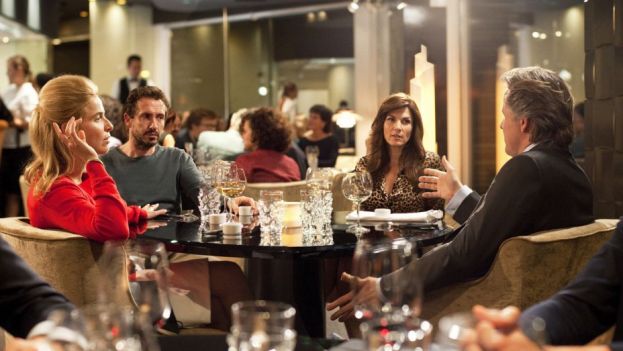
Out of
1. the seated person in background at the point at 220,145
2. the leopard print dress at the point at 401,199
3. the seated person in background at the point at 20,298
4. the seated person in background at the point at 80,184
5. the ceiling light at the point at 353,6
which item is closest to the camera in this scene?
the seated person in background at the point at 20,298

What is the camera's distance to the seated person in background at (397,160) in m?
4.58

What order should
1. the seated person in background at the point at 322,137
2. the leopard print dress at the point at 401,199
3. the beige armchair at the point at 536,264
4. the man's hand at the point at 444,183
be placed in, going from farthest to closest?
the seated person in background at the point at 322,137, the leopard print dress at the point at 401,199, the man's hand at the point at 444,183, the beige armchair at the point at 536,264

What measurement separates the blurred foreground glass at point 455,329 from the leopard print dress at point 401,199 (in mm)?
3108

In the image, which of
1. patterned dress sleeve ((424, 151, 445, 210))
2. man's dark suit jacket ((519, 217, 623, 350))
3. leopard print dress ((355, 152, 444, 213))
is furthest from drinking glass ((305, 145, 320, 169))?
man's dark suit jacket ((519, 217, 623, 350))

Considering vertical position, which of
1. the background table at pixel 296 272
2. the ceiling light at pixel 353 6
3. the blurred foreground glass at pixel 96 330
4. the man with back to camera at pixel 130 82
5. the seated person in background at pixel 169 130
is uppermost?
the ceiling light at pixel 353 6

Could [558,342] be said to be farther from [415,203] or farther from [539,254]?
[415,203]

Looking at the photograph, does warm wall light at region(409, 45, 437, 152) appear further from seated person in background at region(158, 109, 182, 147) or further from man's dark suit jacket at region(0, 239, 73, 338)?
man's dark suit jacket at region(0, 239, 73, 338)

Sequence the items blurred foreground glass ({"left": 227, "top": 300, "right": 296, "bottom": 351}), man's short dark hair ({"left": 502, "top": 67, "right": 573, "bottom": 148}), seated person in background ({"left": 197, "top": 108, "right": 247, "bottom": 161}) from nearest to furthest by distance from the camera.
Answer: blurred foreground glass ({"left": 227, "top": 300, "right": 296, "bottom": 351}), man's short dark hair ({"left": 502, "top": 67, "right": 573, "bottom": 148}), seated person in background ({"left": 197, "top": 108, "right": 247, "bottom": 161})

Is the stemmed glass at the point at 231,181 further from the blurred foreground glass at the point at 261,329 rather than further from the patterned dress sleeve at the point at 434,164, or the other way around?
the blurred foreground glass at the point at 261,329

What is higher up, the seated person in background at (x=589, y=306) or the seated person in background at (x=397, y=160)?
the seated person in background at (x=397, y=160)

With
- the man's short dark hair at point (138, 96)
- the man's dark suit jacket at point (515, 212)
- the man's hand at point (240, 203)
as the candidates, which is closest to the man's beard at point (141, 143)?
the man's short dark hair at point (138, 96)

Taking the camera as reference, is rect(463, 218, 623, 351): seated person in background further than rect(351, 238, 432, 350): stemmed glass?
Yes

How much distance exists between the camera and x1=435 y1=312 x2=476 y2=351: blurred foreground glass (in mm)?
1320

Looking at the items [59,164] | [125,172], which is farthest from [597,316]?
[125,172]
